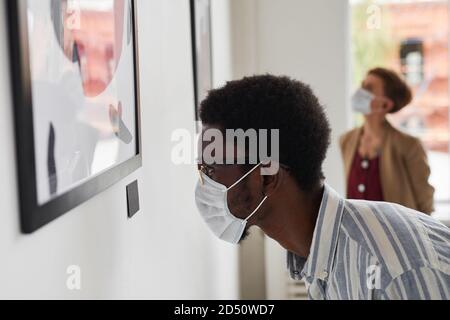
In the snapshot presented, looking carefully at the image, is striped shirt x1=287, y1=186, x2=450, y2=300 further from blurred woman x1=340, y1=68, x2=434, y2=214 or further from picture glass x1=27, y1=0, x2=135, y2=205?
blurred woman x1=340, y1=68, x2=434, y2=214

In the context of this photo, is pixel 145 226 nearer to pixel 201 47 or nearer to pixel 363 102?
pixel 201 47

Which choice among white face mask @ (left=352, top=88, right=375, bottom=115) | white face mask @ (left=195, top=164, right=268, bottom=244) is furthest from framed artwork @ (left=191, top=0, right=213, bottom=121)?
white face mask @ (left=352, top=88, right=375, bottom=115)

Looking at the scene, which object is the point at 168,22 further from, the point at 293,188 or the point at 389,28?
the point at 389,28

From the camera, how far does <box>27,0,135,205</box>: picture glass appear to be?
0.81 m

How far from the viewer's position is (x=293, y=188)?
1251 millimetres

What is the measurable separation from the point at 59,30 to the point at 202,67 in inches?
55.2

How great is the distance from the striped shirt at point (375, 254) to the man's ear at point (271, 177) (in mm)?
95

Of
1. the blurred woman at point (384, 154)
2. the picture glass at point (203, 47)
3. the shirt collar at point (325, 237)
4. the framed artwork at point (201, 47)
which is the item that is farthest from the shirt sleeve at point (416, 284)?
the blurred woman at point (384, 154)

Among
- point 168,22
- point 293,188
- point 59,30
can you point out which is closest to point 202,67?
point 168,22

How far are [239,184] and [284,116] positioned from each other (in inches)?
6.7

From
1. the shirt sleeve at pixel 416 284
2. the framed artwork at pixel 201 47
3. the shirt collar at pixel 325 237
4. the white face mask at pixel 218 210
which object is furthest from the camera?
the framed artwork at pixel 201 47

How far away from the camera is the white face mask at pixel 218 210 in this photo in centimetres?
132

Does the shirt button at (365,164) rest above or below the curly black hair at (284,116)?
below

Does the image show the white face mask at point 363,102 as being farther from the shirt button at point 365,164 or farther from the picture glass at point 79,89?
the picture glass at point 79,89
